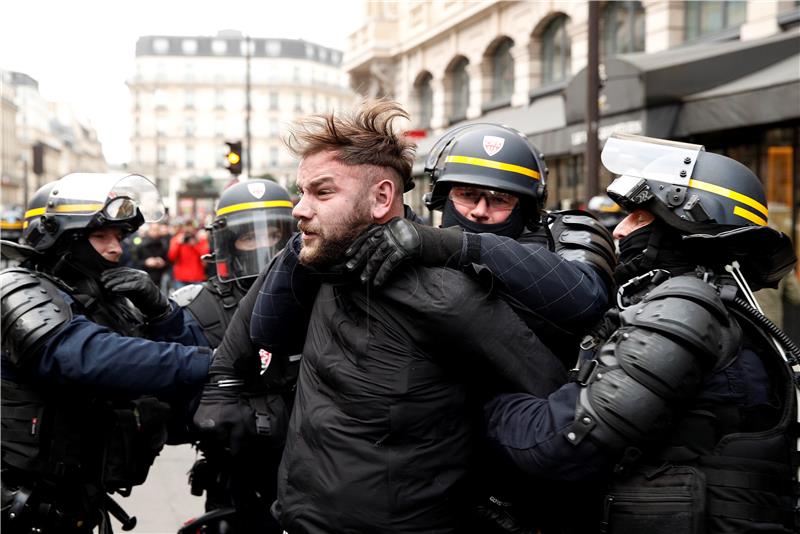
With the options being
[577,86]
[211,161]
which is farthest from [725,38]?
[211,161]

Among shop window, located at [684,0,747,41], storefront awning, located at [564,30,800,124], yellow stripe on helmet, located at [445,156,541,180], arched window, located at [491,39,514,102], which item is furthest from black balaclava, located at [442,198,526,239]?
arched window, located at [491,39,514,102]

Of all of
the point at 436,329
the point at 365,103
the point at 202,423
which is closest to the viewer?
the point at 436,329

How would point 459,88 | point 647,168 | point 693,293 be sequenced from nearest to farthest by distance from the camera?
1. point 693,293
2. point 647,168
3. point 459,88

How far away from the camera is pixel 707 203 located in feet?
7.28

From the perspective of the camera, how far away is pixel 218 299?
405 cm

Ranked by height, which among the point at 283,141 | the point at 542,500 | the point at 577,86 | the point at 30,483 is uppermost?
the point at 577,86

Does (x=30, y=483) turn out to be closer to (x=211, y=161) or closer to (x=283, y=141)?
(x=283, y=141)

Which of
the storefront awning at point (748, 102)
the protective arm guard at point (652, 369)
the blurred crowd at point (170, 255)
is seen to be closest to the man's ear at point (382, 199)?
the protective arm guard at point (652, 369)

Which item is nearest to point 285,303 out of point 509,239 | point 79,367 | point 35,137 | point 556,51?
point 509,239

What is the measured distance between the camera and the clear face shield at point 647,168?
2.27 m

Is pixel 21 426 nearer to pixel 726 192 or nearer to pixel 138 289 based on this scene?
pixel 138 289

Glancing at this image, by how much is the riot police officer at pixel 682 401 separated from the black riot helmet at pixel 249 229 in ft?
7.40

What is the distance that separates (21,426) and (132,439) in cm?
43

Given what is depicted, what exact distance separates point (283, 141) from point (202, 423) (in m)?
1.07
